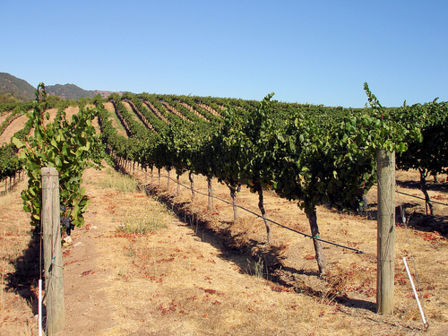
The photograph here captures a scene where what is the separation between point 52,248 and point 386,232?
524 cm

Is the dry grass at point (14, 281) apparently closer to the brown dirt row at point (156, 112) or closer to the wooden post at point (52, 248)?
the wooden post at point (52, 248)

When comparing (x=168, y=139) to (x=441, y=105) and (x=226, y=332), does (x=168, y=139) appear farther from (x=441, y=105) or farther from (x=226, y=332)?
(x=226, y=332)

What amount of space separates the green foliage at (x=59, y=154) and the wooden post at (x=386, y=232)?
5.58 metres

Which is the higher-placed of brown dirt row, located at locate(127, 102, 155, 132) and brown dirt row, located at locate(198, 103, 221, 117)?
brown dirt row, located at locate(198, 103, 221, 117)

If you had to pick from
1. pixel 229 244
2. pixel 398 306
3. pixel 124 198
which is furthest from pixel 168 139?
pixel 398 306

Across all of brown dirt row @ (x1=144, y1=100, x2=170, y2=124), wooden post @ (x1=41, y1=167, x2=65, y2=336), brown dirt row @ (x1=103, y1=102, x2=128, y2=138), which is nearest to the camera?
wooden post @ (x1=41, y1=167, x2=65, y2=336)

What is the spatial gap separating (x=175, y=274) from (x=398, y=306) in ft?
15.3

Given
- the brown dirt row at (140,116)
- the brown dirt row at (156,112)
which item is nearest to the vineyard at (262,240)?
the brown dirt row at (140,116)

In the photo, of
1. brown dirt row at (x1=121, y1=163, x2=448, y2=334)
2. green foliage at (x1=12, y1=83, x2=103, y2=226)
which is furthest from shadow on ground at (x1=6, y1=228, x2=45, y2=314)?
→ brown dirt row at (x1=121, y1=163, x2=448, y2=334)

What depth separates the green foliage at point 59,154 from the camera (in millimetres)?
6914

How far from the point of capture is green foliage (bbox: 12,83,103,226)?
691cm

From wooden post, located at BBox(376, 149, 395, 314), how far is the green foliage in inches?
220

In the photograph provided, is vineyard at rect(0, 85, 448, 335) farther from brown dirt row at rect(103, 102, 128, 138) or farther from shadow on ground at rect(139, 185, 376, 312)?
A: brown dirt row at rect(103, 102, 128, 138)

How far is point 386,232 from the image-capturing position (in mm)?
5422
